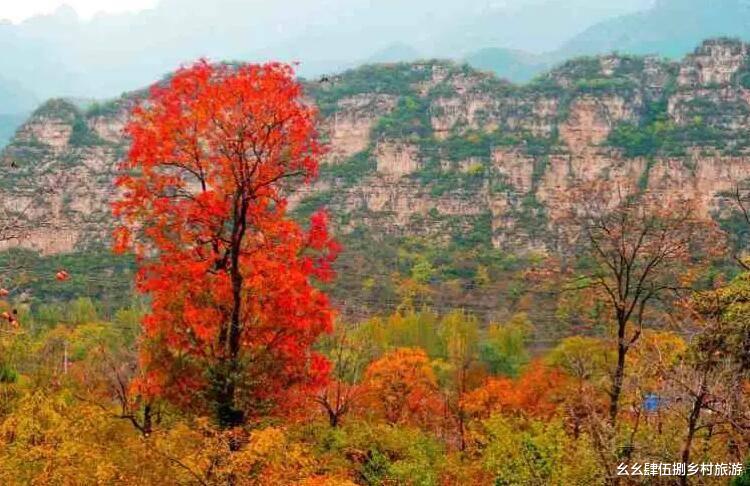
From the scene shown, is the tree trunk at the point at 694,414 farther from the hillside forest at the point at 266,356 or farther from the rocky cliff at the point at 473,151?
the rocky cliff at the point at 473,151

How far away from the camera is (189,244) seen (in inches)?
545

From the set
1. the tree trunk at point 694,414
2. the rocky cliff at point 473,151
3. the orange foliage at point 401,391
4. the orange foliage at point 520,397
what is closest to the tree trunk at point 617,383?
the tree trunk at point 694,414

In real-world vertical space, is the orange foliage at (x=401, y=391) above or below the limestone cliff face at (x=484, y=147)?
below

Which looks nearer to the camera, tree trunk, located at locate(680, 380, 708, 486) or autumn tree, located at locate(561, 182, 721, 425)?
tree trunk, located at locate(680, 380, 708, 486)

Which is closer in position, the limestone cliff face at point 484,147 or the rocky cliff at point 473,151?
the rocky cliff at point 473,151

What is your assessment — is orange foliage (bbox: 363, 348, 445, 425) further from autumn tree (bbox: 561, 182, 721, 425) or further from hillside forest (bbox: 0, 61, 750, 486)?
autumn tree (bbox: 561, 182, 721, 425)

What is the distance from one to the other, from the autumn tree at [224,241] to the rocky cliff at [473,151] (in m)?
63.9

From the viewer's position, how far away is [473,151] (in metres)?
99.3

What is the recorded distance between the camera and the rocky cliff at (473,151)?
84.9 meters

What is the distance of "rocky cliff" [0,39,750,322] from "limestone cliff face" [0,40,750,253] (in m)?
0.20

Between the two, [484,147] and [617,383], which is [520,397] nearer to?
[617,383]

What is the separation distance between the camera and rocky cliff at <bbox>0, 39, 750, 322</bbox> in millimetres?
84875

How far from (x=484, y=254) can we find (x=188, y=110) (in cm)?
7316

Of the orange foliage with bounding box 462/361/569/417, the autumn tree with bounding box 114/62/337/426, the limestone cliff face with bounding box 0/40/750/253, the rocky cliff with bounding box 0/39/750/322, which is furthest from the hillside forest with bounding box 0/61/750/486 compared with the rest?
the limestone cliff face with bounding box 0/40/750/253
